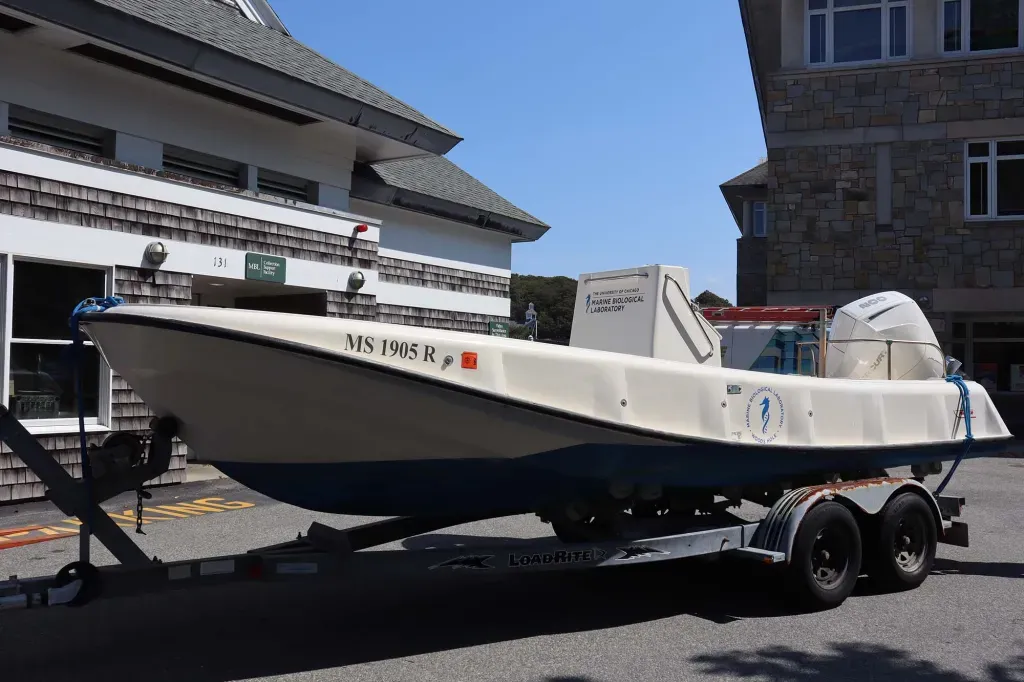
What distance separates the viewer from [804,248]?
1881 centimetres

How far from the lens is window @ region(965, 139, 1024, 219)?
17875mm

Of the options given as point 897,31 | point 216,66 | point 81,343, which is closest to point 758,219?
point 897,31

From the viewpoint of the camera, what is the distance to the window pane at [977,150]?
714 inches

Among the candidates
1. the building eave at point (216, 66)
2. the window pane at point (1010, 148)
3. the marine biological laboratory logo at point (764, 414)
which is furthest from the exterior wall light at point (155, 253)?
the window pane at point (1010, 148)

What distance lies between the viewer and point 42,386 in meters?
9.96

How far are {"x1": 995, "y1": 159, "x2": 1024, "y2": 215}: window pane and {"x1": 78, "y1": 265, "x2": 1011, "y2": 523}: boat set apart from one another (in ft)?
44.4

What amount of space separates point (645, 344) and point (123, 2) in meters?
7.70

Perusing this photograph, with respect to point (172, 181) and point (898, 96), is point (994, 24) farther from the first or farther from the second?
point (172, 181)

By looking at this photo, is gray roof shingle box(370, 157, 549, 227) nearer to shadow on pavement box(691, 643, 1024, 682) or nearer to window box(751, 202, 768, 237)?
shadow on pavement box(691, 643, 1024, 682)

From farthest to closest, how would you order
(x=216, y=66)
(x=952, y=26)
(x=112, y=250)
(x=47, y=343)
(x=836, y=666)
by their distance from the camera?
1. (x=952, y=26)
2. (x=216, y=66)
3. (x=112, y=250)
4. (x=47, y=343)
5. (x=836, y=666)

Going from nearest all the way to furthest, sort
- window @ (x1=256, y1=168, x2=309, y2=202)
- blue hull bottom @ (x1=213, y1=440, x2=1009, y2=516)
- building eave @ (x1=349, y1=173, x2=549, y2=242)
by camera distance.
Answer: blue hull bottom @ (x1=213, y1=440, x2=1009, y2=516), window @ (x1=256, y1=168, x2=309, y2=202), building eave @ (x1=349, y1=173, x2=549, y2=242)

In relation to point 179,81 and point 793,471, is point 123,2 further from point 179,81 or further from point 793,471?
point 793,471

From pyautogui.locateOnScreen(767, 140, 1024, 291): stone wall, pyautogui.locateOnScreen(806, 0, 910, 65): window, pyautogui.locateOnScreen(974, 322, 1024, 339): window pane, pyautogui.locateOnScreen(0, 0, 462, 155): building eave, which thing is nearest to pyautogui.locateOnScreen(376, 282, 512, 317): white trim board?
pyautogui.locateOnScreen(0, 0, 462, 155): building eave

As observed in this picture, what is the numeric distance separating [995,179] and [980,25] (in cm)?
306
